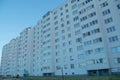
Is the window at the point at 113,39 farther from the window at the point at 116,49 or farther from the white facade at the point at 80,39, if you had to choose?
the window at the point at 116,49

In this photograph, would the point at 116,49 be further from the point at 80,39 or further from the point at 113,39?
the point at 80,39

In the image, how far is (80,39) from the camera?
57.8 m

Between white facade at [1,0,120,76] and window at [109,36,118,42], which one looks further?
white facade at [1,0,120,76]

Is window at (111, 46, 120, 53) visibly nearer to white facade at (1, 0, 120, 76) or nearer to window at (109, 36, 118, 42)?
white facade at (1, 0, 120, 76)

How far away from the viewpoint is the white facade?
44625 millimetres

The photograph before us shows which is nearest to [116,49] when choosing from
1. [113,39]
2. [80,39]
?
[113,39]

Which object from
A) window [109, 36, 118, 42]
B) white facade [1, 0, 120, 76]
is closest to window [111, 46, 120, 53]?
white facade [1, 0, 120, 76]

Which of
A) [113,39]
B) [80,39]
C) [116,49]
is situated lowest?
[116,49]

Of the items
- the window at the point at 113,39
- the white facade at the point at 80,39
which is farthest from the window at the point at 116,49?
the window at the point at 113,39

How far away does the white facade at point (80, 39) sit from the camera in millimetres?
44625

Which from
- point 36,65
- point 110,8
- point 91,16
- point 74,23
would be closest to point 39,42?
point 36,65

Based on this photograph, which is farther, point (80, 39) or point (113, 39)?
point (80, 39)

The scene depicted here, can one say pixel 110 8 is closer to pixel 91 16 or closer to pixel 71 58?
pixel 91 16

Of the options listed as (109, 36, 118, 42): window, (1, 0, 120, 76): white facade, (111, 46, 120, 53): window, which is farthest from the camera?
(1, 0, 120, 76): white facade
